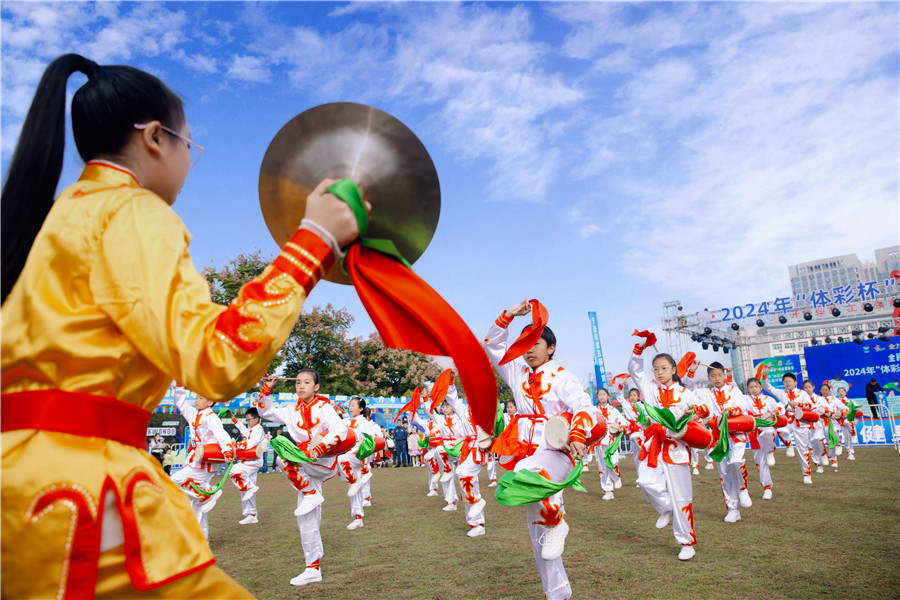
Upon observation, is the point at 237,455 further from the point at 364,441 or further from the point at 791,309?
the point at 791,309

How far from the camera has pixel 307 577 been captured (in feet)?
21.0

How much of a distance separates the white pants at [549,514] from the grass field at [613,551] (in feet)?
3.21

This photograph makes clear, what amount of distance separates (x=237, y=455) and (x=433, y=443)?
482cm

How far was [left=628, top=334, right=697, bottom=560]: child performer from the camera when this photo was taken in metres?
6.71

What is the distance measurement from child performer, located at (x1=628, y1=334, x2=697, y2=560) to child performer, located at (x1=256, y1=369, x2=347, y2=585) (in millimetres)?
3862

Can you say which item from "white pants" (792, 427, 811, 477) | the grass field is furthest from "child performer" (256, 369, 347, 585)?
"white pants" (792, 427, 811, 477)

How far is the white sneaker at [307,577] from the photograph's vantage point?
6.34 m

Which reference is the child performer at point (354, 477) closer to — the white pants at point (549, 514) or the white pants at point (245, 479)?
the white pants at point (245, 479)

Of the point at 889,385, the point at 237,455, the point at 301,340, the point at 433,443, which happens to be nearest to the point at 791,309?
the point at 889,385

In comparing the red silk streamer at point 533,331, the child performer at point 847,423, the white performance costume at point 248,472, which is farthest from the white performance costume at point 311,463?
the child performer at point 847,423

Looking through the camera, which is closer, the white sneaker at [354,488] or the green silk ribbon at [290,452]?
the green silk ribbon at [290,452]

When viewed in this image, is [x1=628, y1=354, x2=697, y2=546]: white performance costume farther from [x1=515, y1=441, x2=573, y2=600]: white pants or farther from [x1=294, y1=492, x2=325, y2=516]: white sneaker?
[x1=294, y1=492, x2=325, y2=516]: white sneaker

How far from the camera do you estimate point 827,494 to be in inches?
431

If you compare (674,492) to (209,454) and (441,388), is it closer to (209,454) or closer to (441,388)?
(441,388)
